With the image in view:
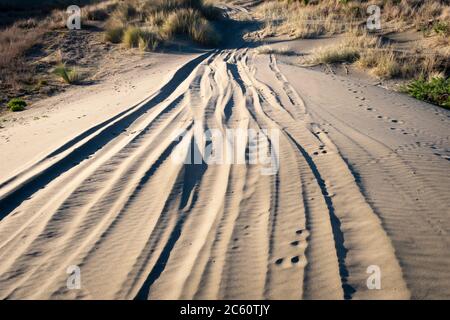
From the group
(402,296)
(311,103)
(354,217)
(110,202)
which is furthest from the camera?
(311,103)

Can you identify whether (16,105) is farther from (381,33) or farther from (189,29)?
(381,33)

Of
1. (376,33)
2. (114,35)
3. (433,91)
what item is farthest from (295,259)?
(114,35)

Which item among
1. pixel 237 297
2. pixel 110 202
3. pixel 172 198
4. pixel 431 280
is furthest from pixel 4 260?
pixel 431 280

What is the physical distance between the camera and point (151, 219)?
3475 mm

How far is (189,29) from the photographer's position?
14.6 metres

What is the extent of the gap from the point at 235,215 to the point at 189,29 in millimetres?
12363

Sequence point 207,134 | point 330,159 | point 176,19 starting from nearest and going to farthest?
point 330,159 → point 207,134 → point 176,19

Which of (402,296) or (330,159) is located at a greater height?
(330,159)

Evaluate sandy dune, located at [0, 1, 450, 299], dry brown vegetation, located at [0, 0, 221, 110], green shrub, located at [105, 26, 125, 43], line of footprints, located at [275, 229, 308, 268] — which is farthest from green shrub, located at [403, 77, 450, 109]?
green shrub, located at [105, 26, 125, 43]

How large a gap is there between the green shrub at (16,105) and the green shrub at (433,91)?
8.05 meters

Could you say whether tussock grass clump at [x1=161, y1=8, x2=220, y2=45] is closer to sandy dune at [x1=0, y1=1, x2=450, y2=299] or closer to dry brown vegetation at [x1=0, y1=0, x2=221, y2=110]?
dry brown vegetation at [x1=0, y1=0, x2=221, y2=110]

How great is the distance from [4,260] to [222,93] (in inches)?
194

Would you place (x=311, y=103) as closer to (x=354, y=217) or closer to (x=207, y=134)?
(x=207, y=134)

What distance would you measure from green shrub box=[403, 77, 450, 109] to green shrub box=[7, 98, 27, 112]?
26.4ft
